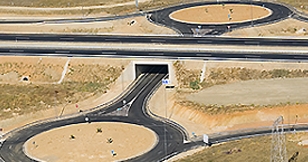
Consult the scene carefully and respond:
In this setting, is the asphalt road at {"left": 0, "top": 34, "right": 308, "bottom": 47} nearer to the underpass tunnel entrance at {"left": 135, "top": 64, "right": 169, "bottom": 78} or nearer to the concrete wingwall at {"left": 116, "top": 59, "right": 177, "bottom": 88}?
the underpass tunnel entrance at {"left": 135, "top": 64, "right": 169, "bottom": 78}

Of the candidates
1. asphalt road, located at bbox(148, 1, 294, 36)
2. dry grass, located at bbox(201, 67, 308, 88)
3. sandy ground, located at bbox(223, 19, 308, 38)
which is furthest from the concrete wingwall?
sandy ground, located at bbox(223, 19, 308, 38)

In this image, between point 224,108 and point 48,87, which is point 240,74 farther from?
point 48,87

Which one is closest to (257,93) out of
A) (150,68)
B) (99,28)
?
(150,68)

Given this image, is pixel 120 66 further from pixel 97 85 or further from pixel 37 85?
pixel 37 85

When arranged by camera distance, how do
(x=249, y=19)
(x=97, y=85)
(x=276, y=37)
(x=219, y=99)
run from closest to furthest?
(x=219, y=99) → (x=97, y=85) → (x=276, y=37) → (x=249, y=19)

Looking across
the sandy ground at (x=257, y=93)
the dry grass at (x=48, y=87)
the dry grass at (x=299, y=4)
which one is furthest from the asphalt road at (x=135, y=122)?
the dry grass at (x=299, y=4)

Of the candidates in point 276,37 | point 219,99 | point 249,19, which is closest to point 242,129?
point 219,99
